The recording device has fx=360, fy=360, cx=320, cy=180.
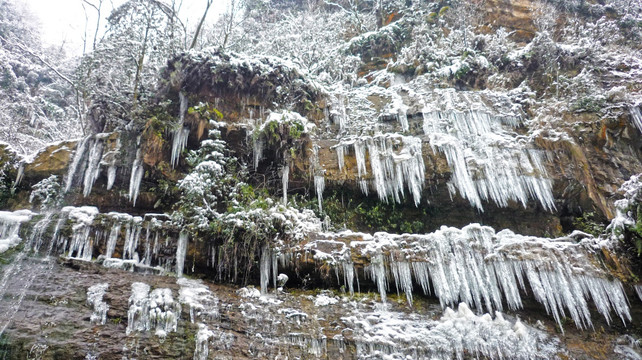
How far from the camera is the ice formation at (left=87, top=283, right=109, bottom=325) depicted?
5.64 m

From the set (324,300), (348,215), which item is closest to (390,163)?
(348,215)

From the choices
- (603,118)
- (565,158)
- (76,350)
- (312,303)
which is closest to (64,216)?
(76,350)

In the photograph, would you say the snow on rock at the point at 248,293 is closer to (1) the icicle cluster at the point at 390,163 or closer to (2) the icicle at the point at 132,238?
(2) the icicle at the point at 132,238

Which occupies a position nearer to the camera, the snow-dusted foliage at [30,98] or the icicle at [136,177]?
the icicle at [136,177]

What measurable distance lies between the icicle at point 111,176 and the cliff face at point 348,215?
1.3 inches

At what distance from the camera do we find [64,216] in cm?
700

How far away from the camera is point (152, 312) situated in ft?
19.3

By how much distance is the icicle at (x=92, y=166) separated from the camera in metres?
8.70

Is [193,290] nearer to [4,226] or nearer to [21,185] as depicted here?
[4,226]

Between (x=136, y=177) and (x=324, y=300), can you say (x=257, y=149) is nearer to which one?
(x=136, y=177)

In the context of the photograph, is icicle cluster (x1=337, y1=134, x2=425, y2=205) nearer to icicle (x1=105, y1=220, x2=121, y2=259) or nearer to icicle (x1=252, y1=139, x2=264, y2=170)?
icicle (x1=252, y1=139, x2=264, y2=170)

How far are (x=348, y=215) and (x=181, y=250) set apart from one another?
4.40 m

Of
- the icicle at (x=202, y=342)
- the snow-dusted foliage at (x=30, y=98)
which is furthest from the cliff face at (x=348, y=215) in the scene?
the snow-dusted foliage at (x=30, y=98)

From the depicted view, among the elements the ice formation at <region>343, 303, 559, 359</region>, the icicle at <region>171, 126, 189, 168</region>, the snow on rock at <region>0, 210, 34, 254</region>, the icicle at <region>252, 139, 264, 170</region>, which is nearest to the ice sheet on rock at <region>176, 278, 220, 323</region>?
the ice formation at <region>343, 303, 559, 359</region>
